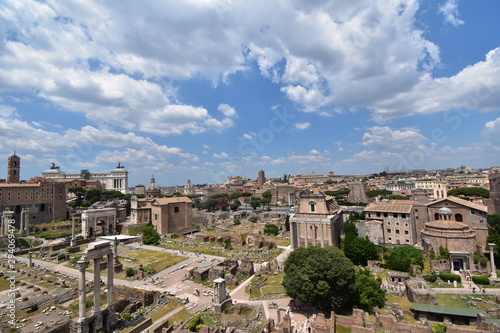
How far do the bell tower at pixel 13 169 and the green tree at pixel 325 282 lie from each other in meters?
82.6

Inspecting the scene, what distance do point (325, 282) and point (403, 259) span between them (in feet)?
51.2

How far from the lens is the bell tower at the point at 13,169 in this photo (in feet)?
231

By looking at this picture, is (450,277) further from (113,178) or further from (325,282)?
(113,178)

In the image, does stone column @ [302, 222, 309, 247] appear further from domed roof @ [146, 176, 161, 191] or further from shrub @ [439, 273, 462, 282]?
domed roof @ [146, 176, 161, 191]

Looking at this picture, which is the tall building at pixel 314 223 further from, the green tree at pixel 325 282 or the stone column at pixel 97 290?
the stone column at pixel 97 290

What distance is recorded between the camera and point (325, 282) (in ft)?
72.2

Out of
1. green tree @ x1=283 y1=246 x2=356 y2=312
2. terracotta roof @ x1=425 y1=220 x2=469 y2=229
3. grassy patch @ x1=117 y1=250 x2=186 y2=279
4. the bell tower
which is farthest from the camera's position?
the bell tower

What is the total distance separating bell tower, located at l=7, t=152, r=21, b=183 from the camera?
70375mm

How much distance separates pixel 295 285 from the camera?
22.9m

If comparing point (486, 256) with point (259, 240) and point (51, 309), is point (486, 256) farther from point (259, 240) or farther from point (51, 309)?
point (51, 309)

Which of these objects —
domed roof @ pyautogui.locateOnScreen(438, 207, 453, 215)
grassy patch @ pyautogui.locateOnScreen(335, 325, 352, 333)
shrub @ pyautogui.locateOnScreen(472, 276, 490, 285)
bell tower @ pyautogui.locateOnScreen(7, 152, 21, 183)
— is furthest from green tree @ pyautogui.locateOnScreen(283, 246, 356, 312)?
bell tower @ pyautogui.locateOnScreen(7, 152, 21, 183)

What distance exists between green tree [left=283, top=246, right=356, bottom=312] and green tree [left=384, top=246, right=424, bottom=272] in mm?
11559

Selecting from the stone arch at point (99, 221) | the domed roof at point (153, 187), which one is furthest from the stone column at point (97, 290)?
the domed roof at point (153, 187)

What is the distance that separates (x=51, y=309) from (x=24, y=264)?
22.1 meters
